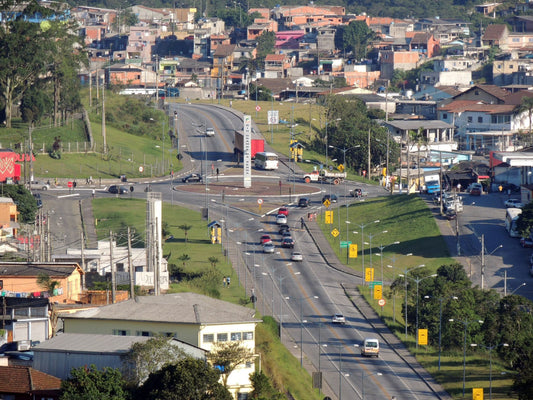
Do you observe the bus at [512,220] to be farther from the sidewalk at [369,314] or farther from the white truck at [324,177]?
the white truck at [324,177]

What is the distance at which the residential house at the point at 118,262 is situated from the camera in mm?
99312

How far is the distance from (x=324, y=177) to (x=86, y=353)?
95.0 m

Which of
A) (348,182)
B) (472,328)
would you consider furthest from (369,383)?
(348,182)

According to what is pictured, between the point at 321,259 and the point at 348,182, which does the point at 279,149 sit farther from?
the point at 321,259

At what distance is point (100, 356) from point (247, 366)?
353 inches

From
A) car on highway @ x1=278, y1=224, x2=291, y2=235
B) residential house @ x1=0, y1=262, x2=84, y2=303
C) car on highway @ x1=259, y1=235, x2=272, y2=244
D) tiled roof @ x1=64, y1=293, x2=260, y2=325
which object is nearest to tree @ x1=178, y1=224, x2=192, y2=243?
car on highway @ x1=259, y1=235, x2=272, y2=244

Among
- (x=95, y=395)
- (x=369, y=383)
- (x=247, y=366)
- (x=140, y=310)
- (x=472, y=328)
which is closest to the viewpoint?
(x=95, y=395)

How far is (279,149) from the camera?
569 ft

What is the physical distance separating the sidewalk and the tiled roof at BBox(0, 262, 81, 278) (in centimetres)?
2390

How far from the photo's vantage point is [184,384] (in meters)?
57.7

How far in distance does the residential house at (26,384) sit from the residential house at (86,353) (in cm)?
227

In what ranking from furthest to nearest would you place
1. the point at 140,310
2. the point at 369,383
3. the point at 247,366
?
the point at 369,383 → the point at 140,310 → the point at 247,366

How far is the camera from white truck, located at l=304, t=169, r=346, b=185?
155m

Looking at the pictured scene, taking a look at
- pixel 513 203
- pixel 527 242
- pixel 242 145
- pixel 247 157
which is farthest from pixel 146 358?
pixel 242 145
